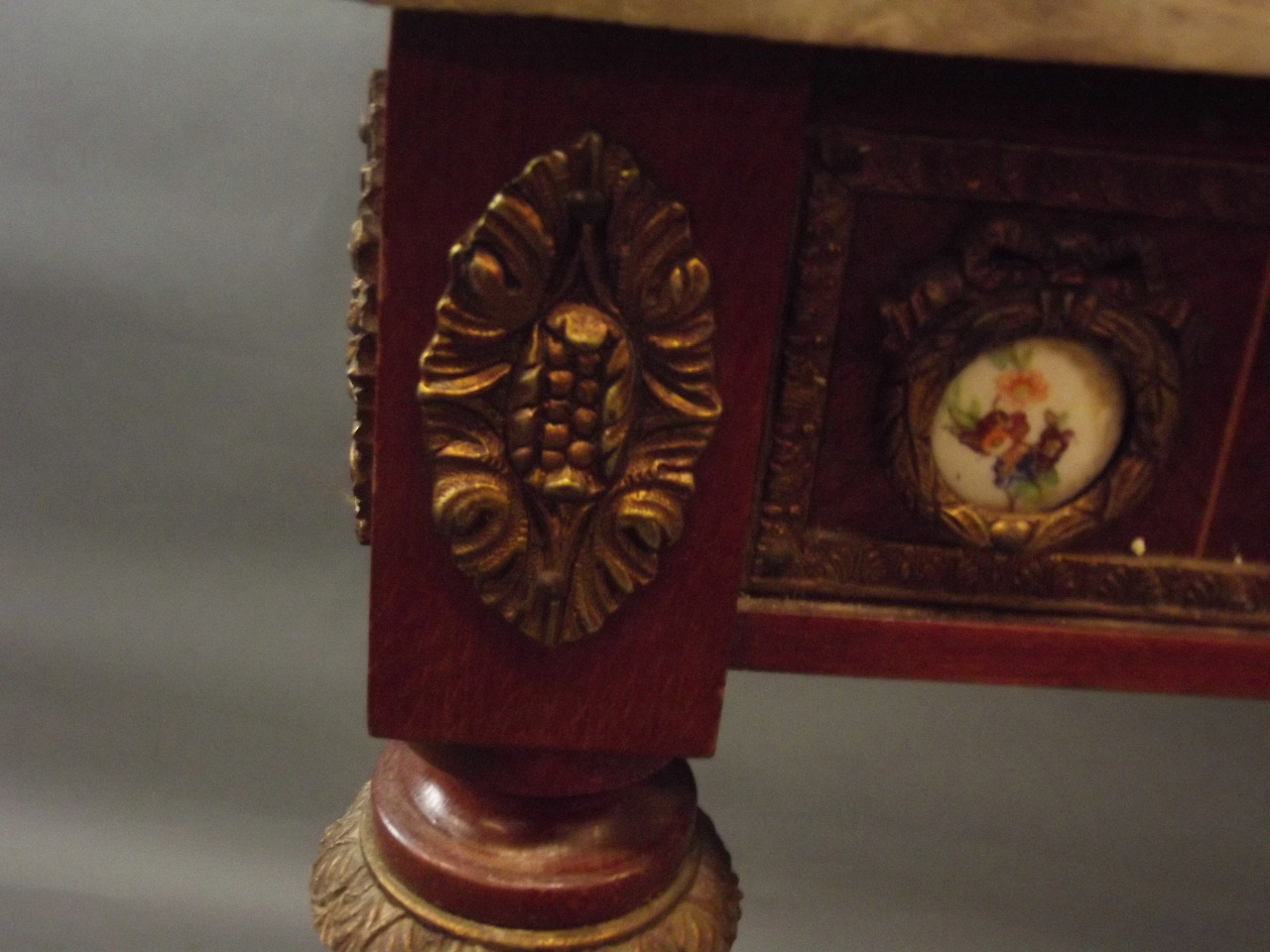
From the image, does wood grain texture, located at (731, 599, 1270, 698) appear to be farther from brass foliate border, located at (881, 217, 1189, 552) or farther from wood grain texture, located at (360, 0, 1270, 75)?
wood grain texture, located at (360, 0, 1270, 75)

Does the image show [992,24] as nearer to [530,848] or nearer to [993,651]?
[993,651]

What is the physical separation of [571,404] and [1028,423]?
0.54 ft

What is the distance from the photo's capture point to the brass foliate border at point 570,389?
0.44 meters

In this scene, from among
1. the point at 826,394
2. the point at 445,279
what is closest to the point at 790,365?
the point at 826,394

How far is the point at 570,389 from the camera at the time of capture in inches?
18.3

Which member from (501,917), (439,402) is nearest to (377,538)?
(439,402)

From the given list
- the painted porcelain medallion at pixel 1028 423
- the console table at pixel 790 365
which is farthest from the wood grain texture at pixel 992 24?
the painted porcelain medallion at pixel 1028 423

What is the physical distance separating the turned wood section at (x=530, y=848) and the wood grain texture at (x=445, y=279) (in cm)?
9

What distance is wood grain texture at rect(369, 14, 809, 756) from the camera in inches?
16.9

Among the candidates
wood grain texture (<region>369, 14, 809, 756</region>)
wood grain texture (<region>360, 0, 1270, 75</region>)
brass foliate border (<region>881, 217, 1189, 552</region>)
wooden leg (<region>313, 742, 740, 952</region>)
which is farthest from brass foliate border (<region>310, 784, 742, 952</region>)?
wood grain texture (<region>360, 0, 1270, 75</region>)

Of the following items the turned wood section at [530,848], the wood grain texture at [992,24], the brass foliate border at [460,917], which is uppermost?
the wood grain texture at [992,24]

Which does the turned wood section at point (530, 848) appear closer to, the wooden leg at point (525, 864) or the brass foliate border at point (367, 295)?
the wooden leg at point (525, 864)

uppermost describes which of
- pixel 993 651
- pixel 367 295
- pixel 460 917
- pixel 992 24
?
pixel 992 24

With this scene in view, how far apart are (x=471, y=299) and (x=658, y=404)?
69 mm
